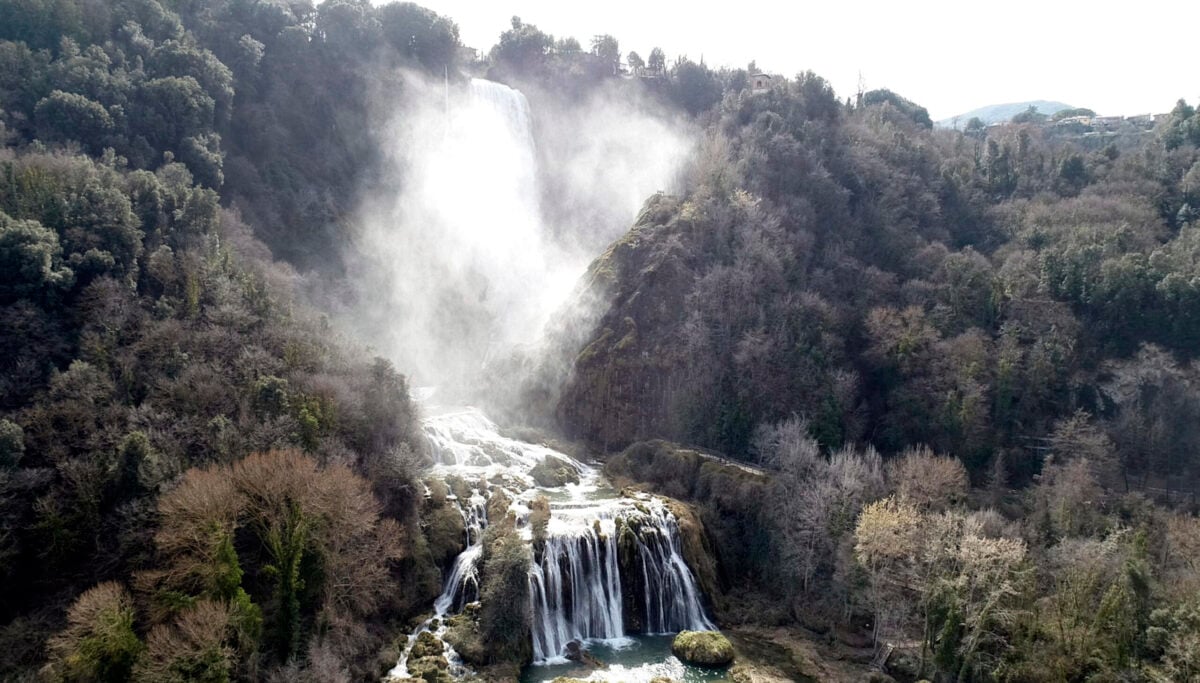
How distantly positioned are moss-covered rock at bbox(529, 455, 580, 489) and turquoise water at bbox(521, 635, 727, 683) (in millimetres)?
12613

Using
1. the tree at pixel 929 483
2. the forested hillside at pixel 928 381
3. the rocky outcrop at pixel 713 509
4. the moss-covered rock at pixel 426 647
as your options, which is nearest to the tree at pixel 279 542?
the moss-covered rock at pixel 426 647

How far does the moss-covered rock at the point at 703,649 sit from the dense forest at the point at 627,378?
4.92 meters

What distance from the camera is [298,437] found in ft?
112

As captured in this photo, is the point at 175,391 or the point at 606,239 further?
the point at 606,239

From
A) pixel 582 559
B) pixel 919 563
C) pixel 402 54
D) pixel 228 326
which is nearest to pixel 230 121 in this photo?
pixel 402 54

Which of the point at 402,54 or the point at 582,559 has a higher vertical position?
the point at 402,54

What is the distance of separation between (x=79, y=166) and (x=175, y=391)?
1854cm

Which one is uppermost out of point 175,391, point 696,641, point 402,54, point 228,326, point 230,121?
point 402,54

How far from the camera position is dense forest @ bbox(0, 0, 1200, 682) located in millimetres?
28625

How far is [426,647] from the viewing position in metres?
32.2

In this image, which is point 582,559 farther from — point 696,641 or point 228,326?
point 228,326

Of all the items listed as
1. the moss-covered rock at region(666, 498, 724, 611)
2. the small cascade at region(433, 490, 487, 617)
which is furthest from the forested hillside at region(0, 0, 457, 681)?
the moss-covered rock at region(666, 498, 724, 611)

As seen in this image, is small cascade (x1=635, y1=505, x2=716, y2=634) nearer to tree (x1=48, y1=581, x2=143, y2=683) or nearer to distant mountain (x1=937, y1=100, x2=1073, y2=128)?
tree (x1=48, y1=581, x2=143, y2=683)

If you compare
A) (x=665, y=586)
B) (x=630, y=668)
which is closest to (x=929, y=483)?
(x=665, y=586)
